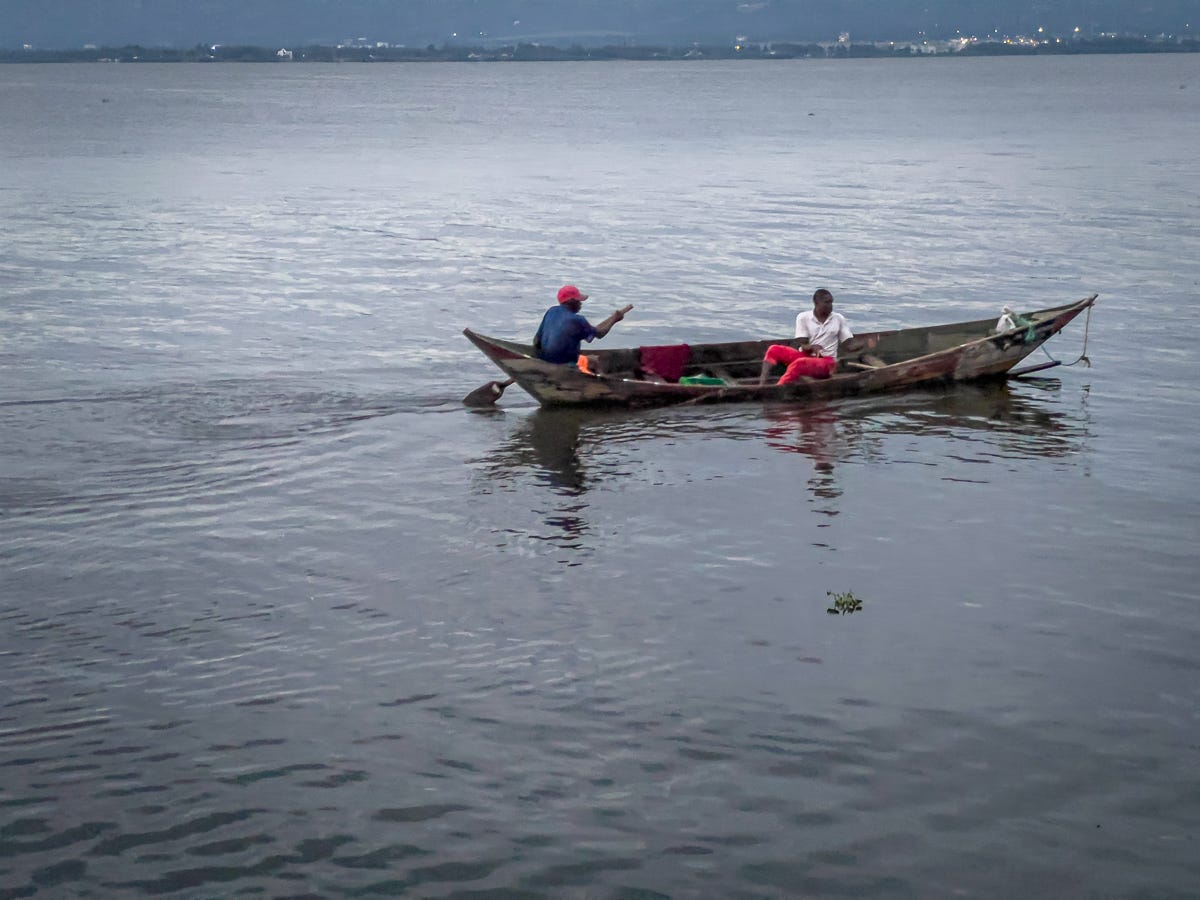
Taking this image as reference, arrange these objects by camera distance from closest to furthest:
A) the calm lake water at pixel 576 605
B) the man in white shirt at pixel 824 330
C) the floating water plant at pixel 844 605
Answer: the calm lake water at pixel 576 605 < the floating water plant at pixel 844 605 < the man in white shirt at pixel 824 330

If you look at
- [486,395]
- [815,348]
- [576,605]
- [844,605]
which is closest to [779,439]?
[815,348]

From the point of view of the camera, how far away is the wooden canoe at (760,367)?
58.4 feet

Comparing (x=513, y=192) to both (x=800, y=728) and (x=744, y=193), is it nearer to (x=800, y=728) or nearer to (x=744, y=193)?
(x=744, y=193)

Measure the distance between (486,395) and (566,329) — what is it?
5.77ft

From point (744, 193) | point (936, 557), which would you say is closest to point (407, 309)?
point (936, 557)

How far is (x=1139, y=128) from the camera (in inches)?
3319

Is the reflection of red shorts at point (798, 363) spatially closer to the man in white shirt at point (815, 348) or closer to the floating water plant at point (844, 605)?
the man in white shirt at point (815, 348)

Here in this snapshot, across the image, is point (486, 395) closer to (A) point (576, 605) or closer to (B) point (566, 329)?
(B) point (566, 329)

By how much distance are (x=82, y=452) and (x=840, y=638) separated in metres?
9.83

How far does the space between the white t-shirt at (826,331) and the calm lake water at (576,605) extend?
94cm

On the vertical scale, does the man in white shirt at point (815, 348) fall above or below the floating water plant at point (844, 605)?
above

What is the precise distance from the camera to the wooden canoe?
17.8 m

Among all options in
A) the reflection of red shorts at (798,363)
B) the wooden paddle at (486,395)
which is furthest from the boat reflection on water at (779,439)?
the wooden paddle at (486,395)

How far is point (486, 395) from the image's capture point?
61.6ft
